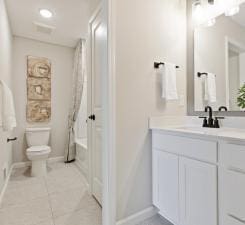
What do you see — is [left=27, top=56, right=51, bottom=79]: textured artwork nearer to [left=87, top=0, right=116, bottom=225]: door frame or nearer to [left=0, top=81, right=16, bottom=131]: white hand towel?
[left=0, top=81, right=16, bottom=131]: white hand towel

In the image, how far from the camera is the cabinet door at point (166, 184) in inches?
52.7

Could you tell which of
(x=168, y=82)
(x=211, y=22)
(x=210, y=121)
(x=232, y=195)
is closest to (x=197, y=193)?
(x=232, y=195)

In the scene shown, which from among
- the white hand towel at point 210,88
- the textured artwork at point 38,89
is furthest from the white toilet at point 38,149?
the white hand towel at point 210,88

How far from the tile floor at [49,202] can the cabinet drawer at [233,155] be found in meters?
1.22

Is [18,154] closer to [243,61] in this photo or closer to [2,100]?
[2,100]

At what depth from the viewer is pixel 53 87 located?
3424mm

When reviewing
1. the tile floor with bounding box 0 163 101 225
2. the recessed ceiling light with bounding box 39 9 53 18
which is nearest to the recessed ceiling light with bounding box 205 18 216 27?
the recessed ceiling light with bounding box 39 9 53 18

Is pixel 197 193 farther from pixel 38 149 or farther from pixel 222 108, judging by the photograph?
pixel 38 149

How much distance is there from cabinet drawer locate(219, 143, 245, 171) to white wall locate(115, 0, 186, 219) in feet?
2.25

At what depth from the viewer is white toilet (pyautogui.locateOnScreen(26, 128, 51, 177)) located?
2630 millimetres

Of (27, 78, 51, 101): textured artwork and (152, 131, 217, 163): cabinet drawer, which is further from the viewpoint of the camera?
(27, 78, 51, 101): textured artwork

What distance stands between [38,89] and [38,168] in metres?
1.52

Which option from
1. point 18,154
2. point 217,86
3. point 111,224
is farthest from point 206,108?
point 18,154

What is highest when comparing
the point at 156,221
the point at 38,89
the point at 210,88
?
the point at 38,89
